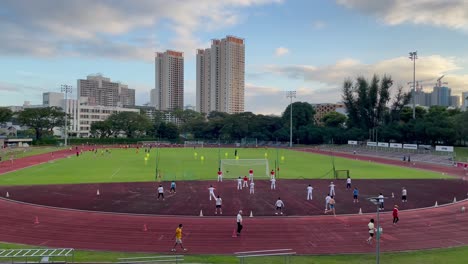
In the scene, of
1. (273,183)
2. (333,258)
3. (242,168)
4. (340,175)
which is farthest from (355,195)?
(242,168)

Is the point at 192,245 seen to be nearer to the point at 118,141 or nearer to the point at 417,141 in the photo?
the point at 417,141

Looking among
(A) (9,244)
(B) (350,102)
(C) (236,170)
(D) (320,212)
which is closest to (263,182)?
(C) (236,170)

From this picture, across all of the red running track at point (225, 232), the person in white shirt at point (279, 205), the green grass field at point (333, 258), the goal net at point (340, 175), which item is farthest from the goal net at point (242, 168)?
the green grass field at point (333, 258)

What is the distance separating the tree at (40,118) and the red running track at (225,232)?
3777 inches

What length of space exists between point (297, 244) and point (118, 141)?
375ft

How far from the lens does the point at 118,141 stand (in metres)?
125

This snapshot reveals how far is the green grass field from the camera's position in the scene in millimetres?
15922

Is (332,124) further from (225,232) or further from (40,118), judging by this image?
(225,232)

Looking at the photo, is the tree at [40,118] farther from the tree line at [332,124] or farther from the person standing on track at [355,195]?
the person standing on track at [355,195]

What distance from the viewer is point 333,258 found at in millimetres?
16656

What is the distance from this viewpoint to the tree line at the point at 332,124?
87.0 metres

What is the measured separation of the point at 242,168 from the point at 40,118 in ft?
284

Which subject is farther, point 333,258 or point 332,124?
point 332,124

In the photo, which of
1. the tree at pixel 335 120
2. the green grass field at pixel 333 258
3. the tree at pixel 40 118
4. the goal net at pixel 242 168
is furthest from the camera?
the tree at pixel 335 120
